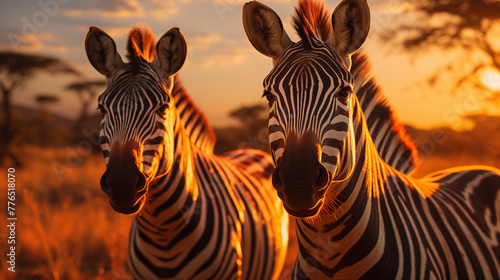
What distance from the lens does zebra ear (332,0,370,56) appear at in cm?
258

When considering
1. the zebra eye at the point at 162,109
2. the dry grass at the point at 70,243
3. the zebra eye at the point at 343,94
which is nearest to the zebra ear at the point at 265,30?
the zebra eye at the point at 343,94

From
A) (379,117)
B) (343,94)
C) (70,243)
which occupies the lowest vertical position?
(70,243)

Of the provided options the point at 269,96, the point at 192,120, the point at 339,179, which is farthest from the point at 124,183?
the point at 192,120

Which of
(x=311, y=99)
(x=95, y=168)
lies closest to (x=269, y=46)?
(x=311, y=99)

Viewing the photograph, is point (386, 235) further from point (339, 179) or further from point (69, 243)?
point (69, 243)

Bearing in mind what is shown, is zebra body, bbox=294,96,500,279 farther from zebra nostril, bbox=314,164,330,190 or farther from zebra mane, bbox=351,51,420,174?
zebra mane, bbox=351,51,420,174

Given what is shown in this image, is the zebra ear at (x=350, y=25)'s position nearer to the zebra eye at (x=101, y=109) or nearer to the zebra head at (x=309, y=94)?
the zebra head at (x=309, y=94)

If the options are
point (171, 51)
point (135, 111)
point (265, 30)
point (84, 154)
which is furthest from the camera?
point (84, 154)

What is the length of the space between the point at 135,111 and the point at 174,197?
76cm

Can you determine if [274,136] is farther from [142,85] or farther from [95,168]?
[95,168]

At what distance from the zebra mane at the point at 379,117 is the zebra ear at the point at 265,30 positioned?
0.80 m

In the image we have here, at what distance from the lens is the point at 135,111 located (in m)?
3.40

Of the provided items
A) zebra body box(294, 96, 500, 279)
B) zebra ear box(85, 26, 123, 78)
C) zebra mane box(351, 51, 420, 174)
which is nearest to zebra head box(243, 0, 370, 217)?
zebra body box(294, 96, 500, 279)

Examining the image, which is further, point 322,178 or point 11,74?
point 11,74
